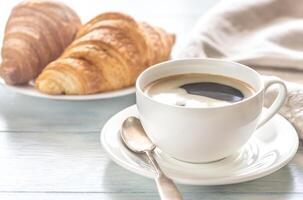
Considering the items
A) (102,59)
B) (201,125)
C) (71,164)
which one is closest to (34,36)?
(102,59)

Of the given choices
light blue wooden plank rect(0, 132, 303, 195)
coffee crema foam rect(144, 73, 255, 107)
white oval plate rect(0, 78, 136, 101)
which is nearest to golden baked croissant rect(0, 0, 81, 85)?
white oval plate rect(0, 78, 136, 101)

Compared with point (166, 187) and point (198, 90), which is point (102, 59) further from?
point (166, 187)

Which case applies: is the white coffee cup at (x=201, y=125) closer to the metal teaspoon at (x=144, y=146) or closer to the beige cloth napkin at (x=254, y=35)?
the metal teaspoon at (x=144, y=146)

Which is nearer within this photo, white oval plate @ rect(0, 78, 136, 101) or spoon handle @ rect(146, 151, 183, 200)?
spoon handle @ rect(146, 151, 183, 200)

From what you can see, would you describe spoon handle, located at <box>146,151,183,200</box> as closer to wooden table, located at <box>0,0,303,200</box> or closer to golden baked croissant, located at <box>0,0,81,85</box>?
wooden table, located at <box>0,0,303,200</box>

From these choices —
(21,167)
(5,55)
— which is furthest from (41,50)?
(21,167)

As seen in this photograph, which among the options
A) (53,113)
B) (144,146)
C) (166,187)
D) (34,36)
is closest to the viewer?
(166,187)
